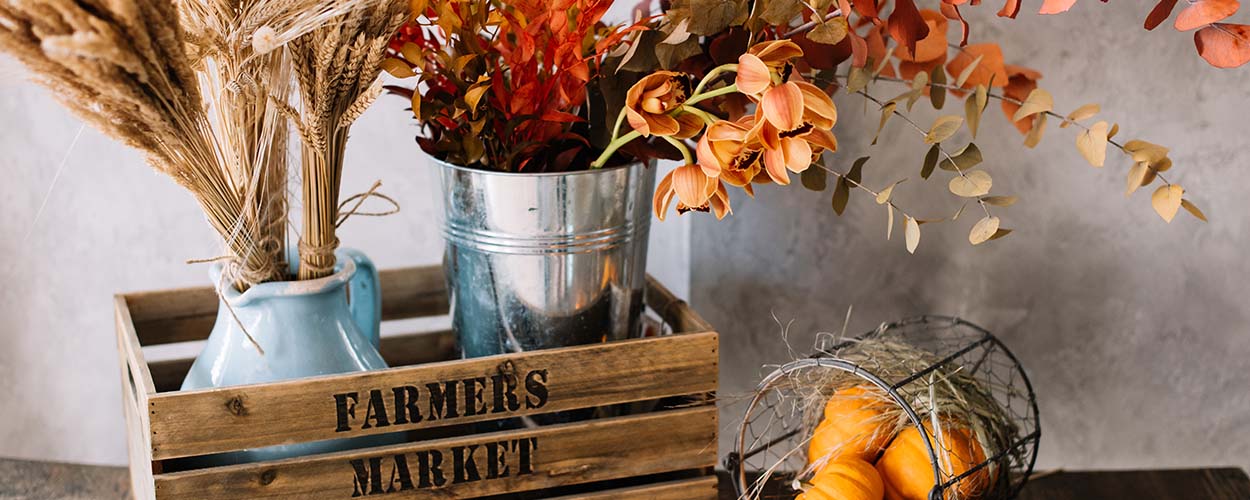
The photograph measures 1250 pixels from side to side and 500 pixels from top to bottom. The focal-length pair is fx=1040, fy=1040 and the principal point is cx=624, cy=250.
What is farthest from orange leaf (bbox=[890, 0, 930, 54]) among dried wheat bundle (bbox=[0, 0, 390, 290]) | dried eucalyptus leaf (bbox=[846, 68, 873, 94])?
dried wheat bundle (bbox=[0, 0, 390, 290])

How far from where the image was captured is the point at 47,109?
3.56ft

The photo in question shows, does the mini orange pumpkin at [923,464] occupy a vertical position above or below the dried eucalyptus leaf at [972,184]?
below

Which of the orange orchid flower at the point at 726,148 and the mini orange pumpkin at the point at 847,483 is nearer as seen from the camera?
the orange orchid flower at the point at 726,148

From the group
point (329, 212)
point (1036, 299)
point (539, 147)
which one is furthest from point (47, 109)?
point (1036, 299)

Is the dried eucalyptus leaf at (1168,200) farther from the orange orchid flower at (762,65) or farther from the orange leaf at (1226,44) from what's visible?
the orange orchid flower at (762,65)

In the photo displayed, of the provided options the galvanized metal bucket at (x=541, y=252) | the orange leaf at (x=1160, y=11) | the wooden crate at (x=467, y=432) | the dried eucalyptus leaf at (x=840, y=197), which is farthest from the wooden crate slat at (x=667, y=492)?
the orange leaf at (x=1160, y=11)

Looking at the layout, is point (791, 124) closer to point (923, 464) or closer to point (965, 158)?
point (965, 158)

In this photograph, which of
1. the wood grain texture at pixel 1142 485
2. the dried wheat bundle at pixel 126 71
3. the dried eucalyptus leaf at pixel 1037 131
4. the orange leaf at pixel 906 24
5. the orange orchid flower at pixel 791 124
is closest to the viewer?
the dried wheat bundle at pixel 126 71

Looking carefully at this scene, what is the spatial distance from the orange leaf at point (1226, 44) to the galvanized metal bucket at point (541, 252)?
430 millimetres

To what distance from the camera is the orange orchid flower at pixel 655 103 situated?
72 centimetres

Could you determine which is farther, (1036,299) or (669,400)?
(1036,299)

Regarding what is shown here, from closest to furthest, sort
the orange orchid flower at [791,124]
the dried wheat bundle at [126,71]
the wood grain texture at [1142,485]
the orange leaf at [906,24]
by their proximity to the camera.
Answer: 1. the dried wheat bundle at [126,71]
2. the orange orchid flower at [791,124]
3. the orange leaf at [906,24]
4. the wood grain texture at [1142,485]

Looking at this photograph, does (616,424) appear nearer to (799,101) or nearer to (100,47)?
(799,101)

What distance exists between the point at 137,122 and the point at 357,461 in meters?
0.29
